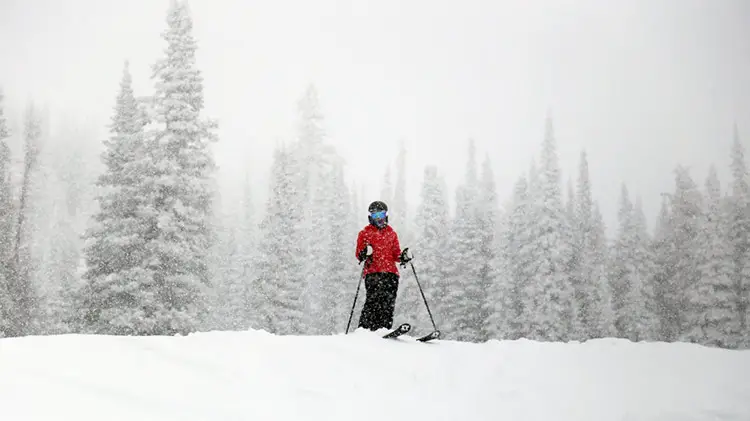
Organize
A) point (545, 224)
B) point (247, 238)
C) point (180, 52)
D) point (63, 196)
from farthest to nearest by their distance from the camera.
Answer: point (63, 196), point (247, 238), point (545, 224), point (180, 52)

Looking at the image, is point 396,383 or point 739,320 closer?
point 396,383

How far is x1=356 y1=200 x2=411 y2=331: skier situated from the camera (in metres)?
10.6

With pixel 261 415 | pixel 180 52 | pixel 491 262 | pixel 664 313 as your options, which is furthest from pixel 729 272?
pixel 261 415

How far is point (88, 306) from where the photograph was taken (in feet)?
62.8

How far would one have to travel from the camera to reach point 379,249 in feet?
35.2

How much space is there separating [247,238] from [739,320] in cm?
3903

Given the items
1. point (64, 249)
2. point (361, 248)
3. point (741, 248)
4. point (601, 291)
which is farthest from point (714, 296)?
point (64, 249)

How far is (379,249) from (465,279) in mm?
25784

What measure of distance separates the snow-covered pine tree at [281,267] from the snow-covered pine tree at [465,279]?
29.4 ft

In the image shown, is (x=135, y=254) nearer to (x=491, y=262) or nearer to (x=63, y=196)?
(x=491, y=262)

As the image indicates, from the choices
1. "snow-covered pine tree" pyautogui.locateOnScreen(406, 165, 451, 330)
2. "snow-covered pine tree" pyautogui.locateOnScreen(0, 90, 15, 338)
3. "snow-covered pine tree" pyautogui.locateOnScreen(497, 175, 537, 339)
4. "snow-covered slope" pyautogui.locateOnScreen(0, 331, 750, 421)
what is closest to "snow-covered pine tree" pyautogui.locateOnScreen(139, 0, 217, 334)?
"snow-covered pine tree" pyautogui.locateOnScreen(0, 90, 15, 338)

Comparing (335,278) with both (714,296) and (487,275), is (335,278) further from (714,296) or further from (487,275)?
(714,296)

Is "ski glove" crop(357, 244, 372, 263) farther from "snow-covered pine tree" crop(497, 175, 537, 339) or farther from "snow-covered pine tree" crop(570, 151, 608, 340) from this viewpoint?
"snow-covered pine tree" crop(570, 151, 608, 340)

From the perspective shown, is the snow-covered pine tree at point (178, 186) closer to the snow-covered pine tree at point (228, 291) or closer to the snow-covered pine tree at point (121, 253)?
the snow-covered pine tree at point (121, 253)
